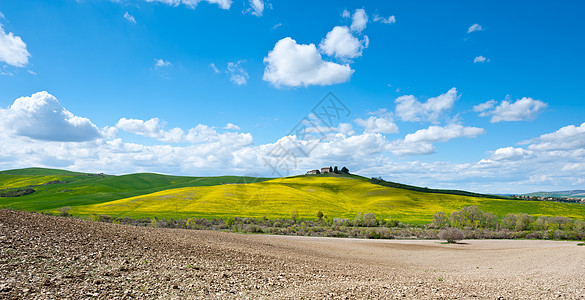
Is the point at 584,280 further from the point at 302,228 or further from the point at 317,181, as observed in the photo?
the point at 317,181

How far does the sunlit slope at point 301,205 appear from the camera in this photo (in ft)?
252

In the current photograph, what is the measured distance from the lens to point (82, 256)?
14.8 m

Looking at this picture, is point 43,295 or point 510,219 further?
point 510,219

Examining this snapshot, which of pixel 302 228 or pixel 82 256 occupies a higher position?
pixel 82 256

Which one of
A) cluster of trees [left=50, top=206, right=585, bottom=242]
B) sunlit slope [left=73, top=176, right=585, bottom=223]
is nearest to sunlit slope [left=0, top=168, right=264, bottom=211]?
sunlit slope [left=73, top=176, right=585, bottom=223]

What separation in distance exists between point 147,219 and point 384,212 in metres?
59.0

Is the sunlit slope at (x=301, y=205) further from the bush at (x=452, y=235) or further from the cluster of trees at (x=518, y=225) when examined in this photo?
the bush at (x=452, y=235)

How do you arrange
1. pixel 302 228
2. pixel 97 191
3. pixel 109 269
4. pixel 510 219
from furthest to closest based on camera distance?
pixel 97 191 < pixel 510 219 < pixel 302 228 < pixel 109 269

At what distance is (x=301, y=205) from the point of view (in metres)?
88.9

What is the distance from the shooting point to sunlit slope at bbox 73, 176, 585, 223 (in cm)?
7688

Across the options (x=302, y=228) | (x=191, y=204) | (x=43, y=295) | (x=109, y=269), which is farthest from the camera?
(x=191, y=204)

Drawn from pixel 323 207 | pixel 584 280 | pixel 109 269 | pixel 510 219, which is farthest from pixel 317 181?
pixel 109 269

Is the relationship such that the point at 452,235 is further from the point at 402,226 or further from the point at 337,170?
the point at 337,170

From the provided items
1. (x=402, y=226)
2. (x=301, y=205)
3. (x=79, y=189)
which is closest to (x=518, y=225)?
(x=402, y=226)
